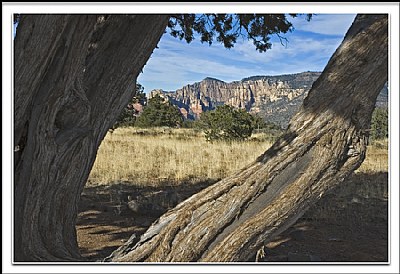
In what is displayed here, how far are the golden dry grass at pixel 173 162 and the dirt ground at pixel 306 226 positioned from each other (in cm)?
94

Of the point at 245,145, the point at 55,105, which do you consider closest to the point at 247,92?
the point at 245,145

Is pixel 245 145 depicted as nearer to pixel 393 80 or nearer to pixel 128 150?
pixel 128 150

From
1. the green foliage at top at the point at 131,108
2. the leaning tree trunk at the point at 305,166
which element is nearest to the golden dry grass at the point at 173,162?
the green foliage at top at the point at 131,108

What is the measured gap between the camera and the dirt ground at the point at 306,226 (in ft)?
14.2

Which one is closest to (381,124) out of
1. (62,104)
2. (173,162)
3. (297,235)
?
(173,162)

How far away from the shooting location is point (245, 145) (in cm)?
1332

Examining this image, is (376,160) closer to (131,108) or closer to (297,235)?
(131,108)

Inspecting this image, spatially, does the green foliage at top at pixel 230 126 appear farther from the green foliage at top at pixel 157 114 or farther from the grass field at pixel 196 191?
the green foliage at top at pixel 157 114

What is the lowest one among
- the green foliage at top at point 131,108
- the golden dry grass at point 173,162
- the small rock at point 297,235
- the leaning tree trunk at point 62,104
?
the small rock at point 297,235

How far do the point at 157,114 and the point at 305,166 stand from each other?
2070 cm

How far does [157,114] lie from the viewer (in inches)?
899

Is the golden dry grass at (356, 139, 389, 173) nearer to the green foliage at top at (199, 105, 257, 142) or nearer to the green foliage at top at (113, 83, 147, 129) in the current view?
the green foliage at top at (199, 105, 257, 142)

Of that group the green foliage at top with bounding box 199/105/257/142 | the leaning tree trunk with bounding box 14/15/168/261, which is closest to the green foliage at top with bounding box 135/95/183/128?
the green foliage at top with bounding box 199/105/257/142

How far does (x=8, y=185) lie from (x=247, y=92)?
39388mm
